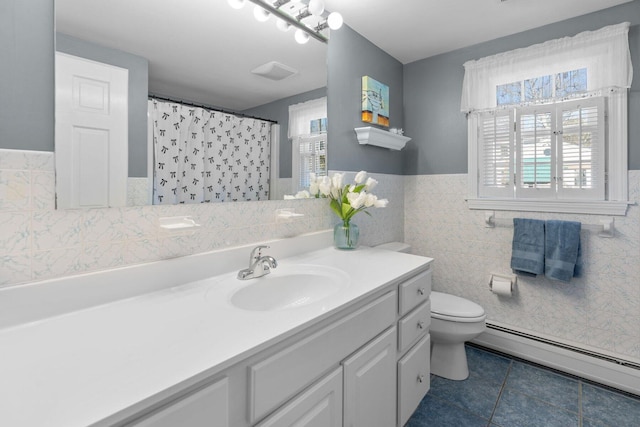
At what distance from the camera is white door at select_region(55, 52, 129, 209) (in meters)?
0.94

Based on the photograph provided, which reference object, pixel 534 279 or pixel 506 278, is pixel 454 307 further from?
pixel 534 279

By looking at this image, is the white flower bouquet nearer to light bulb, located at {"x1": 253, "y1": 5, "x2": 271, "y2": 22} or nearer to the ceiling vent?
the ceiling vent

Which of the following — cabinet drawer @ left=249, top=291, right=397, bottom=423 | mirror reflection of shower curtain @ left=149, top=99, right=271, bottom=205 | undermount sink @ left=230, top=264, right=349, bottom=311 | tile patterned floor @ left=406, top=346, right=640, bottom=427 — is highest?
mirror reflection of shower curtain @ left=149, top=99, right=271, bottom=205

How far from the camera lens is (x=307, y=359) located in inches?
33.9

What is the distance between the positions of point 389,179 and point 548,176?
3.49 ft

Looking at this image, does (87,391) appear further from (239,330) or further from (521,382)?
(521,382)

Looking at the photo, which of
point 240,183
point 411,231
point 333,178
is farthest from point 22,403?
point 411,231

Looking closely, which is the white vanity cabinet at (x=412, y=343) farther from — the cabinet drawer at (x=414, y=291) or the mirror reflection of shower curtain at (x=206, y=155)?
the mirror reflection of shower curtain at (x=206, y=155)

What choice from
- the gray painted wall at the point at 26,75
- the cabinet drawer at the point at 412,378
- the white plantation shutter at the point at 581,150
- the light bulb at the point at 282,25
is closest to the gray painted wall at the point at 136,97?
the gray painted wall at the point at 26,75

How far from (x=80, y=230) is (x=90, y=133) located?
31cm

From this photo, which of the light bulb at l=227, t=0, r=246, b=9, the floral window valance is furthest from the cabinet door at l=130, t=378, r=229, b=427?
the floral window valance

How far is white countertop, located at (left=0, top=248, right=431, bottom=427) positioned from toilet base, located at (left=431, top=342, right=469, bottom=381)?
4.17ft

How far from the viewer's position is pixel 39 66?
90 cm

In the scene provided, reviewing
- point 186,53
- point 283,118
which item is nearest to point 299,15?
point 283,118
